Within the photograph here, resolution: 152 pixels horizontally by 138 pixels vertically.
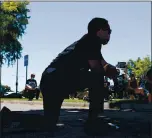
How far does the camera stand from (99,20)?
4.22 meters

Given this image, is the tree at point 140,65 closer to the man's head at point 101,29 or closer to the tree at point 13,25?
the tree at point 13,25

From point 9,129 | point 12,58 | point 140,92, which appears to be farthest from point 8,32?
point 9,129

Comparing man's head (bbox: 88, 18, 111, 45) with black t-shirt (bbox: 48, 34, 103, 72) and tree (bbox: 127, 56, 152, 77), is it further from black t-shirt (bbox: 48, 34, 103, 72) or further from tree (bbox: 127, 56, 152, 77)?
tree (bbox: 127, 56, 152, 77)

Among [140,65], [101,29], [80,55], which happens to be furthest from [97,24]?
[140,65]

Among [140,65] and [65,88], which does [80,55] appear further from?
[140,65]

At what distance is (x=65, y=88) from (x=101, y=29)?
84 centimetres

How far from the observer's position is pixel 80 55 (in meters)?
4.16

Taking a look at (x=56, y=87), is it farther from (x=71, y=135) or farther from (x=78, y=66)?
(x=71, y=135)

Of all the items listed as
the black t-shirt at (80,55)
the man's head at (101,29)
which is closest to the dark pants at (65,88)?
the black t-shirt at (80,55)

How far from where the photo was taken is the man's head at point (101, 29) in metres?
4.23

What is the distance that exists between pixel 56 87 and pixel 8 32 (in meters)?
31.7

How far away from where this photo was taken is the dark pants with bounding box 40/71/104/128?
4.07m

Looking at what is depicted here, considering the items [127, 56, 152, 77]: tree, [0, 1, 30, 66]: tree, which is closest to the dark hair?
[0, 1, 30, 66]: tree

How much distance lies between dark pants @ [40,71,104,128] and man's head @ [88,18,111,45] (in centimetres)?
46
